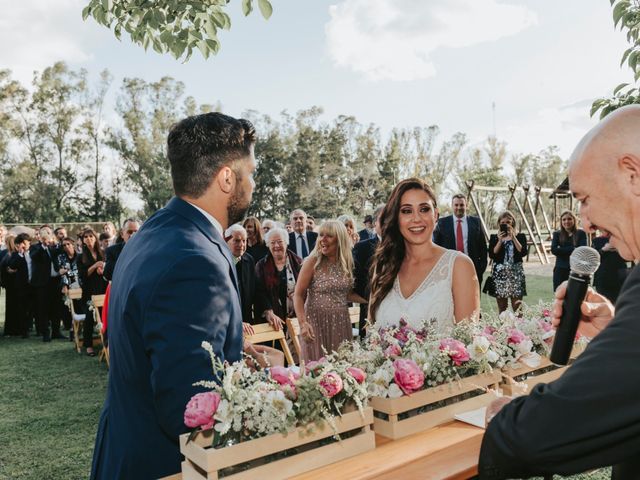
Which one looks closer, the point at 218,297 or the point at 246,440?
the point at 246,440

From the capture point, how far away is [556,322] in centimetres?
165

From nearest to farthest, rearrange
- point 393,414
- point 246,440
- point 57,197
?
point 246,440, point 393,414, point 57,197

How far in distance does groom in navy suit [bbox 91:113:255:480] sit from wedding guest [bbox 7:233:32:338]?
11477mm

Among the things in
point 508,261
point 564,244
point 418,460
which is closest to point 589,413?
point 418,460

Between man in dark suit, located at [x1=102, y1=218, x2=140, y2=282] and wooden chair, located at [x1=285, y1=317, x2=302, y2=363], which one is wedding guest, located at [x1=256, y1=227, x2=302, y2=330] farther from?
man in dark suit, located at [x1=102, y1=218, x2=140, y2=282]

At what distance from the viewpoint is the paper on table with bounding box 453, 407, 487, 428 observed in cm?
195

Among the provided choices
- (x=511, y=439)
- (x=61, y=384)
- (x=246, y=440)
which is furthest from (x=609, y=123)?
(x=61, y=384)

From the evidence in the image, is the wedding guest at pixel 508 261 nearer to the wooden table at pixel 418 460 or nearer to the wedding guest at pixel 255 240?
the wedding guest at pixel 255 240

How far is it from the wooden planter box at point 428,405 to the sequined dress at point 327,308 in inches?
147

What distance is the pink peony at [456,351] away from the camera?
2059mm

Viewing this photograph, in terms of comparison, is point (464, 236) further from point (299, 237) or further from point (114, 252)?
point (114, 252)

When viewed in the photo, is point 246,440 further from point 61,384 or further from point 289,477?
point 61,384

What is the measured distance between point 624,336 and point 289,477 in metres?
1.05

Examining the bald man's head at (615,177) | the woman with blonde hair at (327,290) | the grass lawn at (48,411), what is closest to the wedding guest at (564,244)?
the grass lawn at (48,411)
